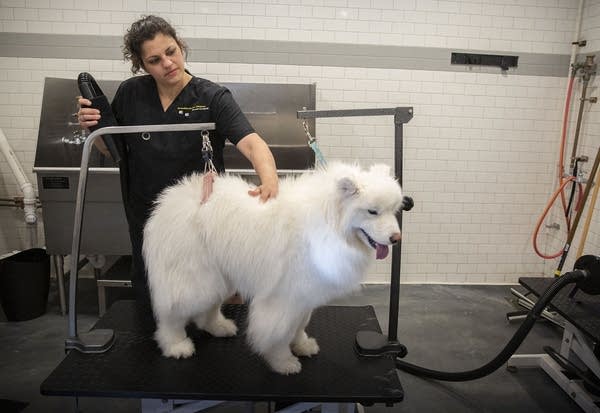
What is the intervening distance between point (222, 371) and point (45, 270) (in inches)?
106

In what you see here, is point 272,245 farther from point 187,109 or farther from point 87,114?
point 87,114

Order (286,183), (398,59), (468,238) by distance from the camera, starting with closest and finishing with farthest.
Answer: (286,183) < (398,59) < (468,238)

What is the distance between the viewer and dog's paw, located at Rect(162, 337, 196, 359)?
1.87 m

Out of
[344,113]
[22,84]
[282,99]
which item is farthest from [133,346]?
[22,84]

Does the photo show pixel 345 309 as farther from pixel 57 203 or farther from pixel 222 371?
pixel 57 203

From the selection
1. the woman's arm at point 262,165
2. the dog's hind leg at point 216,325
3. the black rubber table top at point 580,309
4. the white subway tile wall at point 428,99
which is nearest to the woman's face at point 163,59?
the woman's arm at point 262,165

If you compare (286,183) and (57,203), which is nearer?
(286,183)

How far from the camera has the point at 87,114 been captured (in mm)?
1845

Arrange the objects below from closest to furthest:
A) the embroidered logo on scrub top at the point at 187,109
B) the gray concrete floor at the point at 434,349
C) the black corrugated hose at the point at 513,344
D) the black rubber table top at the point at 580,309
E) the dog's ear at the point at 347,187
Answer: the dog's ear at the point at 347,187, the embroidered logo on scrub top at the point at 187,109, the black corrugated hose at the point at 513,344, the black rubber table top at the point at 580,309, the gray concrete floor at the point at 434,349

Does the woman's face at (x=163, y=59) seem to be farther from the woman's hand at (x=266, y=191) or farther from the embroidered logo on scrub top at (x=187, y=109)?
the woman's hand at (x=266, y=191)

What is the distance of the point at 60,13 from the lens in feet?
12.9

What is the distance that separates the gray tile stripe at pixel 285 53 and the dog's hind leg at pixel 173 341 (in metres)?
2.95

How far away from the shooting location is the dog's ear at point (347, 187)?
1.46m

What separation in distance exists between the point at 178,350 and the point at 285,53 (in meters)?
3.10
